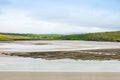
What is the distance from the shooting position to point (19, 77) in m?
19.5

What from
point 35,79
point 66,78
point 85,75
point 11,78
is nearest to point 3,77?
point 11,78

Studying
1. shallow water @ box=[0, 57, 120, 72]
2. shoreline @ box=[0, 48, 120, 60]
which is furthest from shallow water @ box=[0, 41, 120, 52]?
shallow water @ box=[0, 57, 120, 72]

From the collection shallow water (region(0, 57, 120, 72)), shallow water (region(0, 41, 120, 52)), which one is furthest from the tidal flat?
shallow water (region(0, 41, 120, 52))

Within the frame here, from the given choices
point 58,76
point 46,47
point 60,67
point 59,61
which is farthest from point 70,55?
point 46,47

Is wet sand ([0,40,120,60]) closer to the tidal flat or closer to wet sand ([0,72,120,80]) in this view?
the tidal flat

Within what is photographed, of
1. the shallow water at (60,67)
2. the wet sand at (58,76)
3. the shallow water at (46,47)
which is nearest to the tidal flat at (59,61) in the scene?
the shallow water at (60,67)

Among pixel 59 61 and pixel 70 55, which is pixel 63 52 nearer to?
pixel 70 55

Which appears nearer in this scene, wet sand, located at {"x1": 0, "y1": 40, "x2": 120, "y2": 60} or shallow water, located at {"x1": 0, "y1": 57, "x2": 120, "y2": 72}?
shallow water, located at {"x1": 0, "y1": 57, "x2": 120, "y2": 72}

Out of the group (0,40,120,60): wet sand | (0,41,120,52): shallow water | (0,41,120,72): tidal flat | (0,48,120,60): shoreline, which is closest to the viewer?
(0,41,120,72): tidal flat

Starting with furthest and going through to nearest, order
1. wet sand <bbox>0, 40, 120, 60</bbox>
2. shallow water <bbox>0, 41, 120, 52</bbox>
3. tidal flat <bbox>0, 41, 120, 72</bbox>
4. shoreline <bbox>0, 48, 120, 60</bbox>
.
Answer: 1. shallow water <bbox>0, 41, 120, 52</bbox>
2. wet sand <bbox>0, 40, 120, 60</bbox>
3. shoreline <bbox>0, 48, 120, 60</bbox>
4. tidal flat <bbox>0, 41, 120, 72</bbox>

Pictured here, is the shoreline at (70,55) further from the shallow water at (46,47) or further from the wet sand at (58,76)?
the wet sand at (58,76)

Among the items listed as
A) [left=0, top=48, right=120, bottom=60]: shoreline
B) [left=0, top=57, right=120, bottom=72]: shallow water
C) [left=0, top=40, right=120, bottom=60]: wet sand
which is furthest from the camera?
[left=0, top=40, right=120, bottom=60]: wet sand

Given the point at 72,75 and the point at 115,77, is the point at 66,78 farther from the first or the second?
the point at 115,77

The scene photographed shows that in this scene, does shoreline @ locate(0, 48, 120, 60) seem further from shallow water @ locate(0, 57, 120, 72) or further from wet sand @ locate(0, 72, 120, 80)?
wet sand @ locate(0, 72, 120, 80)
